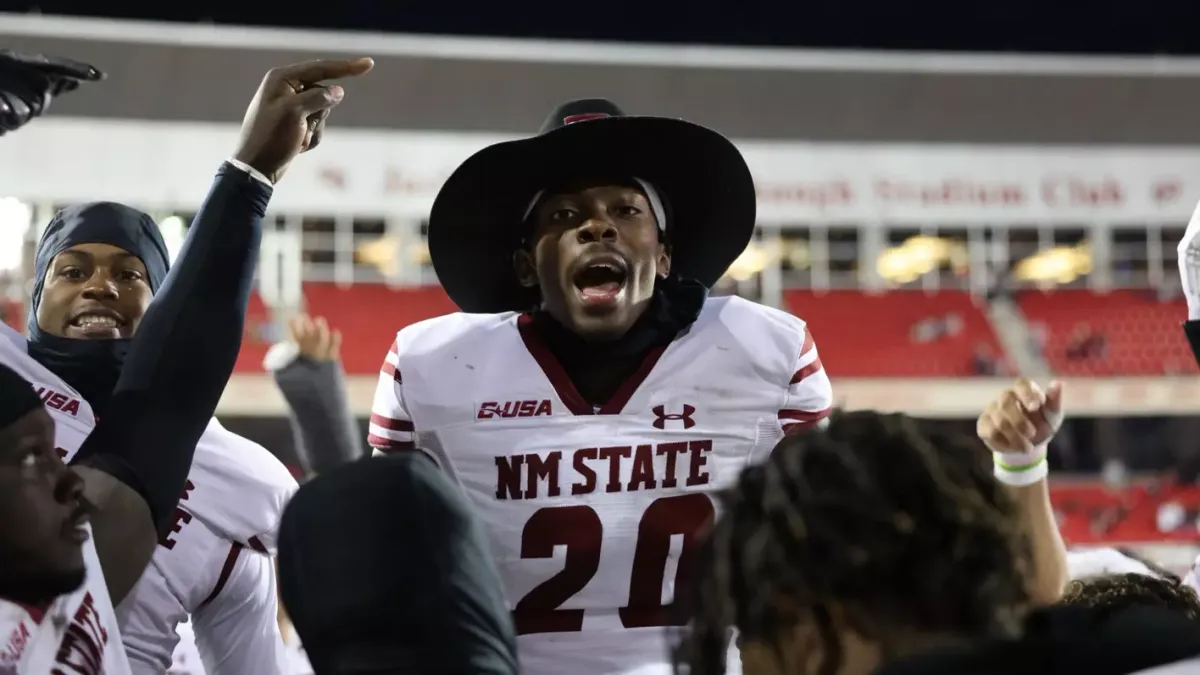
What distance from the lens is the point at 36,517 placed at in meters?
1.25

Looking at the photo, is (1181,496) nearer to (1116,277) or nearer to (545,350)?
(1116,277)

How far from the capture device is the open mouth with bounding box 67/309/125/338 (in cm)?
251

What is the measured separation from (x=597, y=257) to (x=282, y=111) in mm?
995

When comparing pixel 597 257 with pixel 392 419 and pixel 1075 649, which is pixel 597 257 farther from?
pixel 1075 649

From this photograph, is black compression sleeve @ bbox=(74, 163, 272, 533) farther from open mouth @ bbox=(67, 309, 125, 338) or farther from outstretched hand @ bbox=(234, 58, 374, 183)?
open mouth @ bbox=(67, 309, 125, 338)

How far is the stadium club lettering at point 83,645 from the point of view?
132cm

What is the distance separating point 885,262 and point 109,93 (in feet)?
35.5

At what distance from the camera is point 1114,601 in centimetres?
183

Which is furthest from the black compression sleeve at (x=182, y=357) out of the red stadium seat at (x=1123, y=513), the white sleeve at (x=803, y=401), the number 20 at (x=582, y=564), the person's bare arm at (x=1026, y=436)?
the red stadium seat at (x=1123, y=513)

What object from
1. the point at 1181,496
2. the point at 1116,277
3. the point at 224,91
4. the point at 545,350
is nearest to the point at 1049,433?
the point at 545,350

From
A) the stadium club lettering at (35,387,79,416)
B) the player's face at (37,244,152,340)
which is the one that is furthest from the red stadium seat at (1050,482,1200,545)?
the stadium club lettering at (35,387,79,416)

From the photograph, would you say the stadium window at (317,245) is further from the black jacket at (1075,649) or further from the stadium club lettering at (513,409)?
the black jacket at (1075,649)

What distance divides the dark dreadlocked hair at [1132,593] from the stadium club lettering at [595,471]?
2.38 ft

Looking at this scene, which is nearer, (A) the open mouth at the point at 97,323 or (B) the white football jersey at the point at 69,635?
(B) the white football jersey at the point at 69,635
